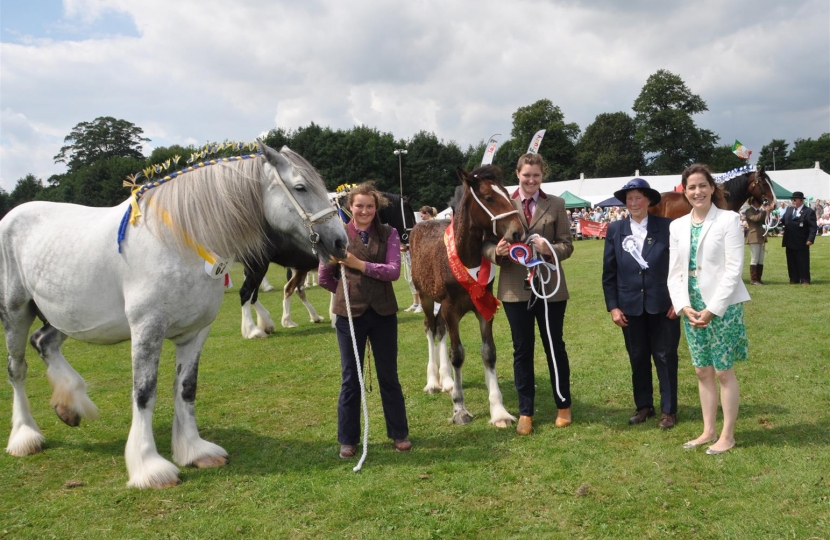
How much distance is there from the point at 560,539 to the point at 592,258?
62.9ft

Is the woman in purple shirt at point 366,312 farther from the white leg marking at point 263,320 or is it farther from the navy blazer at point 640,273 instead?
the white leg marking at point 263,320

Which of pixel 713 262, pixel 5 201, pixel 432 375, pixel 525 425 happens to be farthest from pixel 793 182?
pixel 5 201

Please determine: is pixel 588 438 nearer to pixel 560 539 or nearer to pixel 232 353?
pixel 560 539

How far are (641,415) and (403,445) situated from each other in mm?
2236

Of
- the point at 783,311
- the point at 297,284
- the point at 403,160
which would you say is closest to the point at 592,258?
the point at 783,311

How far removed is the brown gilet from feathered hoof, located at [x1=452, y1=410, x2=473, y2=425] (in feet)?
4.89

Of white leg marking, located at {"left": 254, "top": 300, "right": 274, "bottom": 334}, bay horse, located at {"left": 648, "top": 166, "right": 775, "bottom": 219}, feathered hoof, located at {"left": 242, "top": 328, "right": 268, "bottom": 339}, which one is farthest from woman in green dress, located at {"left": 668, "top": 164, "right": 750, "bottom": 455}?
bay horse, located at {"left": 648, "top": 166, "right": 775, "bottom": 219}

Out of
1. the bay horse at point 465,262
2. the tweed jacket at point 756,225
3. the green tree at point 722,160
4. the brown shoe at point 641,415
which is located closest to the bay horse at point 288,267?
the bay horse at point 465,262

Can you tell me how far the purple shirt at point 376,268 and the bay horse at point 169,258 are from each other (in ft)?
1.09

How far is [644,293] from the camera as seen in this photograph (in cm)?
486

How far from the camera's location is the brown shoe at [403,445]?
4.72 m

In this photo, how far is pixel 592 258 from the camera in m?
21.3

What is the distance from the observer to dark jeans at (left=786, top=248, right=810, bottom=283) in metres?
13.1

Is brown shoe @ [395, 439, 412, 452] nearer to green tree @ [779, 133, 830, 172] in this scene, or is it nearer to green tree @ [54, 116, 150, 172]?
green tree @ [54, 116, 150, 172]
